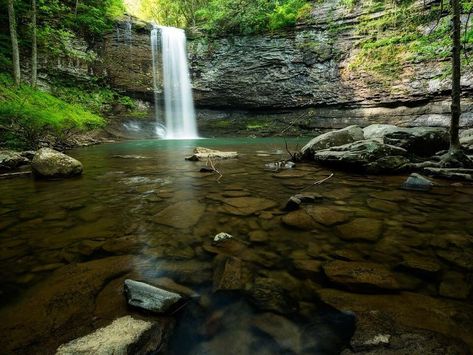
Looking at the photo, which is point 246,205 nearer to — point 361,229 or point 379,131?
point 361,229

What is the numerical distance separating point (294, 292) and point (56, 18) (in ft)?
76.1

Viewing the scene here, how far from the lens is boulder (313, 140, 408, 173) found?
17.5 ft

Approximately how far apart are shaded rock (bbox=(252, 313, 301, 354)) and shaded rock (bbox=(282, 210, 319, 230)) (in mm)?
1328

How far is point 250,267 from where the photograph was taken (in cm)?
201

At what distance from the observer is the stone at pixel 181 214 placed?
9.50 ft

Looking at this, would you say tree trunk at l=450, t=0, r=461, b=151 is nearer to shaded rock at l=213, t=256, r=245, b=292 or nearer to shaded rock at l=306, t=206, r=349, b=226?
shaded rock at l=306, t=206, r=349, b=226

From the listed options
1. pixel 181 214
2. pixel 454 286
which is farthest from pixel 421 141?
pixel 181 214

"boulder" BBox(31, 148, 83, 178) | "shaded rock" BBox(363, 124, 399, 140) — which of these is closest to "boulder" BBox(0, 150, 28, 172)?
"boulder" BBox(31, 148, 83, 178)

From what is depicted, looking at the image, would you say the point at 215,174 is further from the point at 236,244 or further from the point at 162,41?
the point at 162,41

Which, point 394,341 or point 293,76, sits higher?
point 293,76

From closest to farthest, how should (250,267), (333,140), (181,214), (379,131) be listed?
1. (250,267)
2. (181,214)
3. (333,140)
4. (379,131)

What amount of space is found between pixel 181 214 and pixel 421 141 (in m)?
6.17

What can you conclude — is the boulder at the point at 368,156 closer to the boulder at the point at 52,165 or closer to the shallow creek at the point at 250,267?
the shallow creek at the point at 250,267

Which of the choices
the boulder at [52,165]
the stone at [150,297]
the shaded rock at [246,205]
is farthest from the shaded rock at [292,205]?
the boulder at [52,165]
